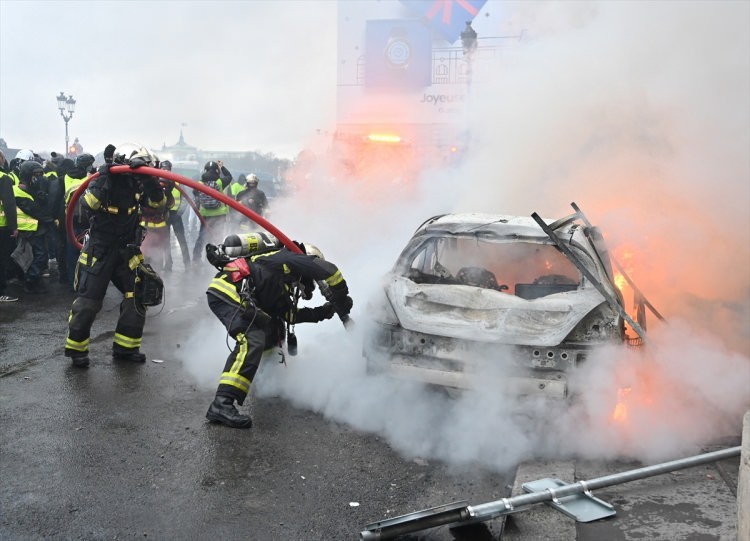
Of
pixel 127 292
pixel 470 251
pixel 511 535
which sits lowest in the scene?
pixel 511 535

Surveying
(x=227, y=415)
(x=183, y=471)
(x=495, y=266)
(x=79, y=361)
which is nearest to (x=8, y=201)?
(x=79, y=361)

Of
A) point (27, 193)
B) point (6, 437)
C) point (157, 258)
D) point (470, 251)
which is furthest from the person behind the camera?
point (157, 258)

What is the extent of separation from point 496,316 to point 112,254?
3.40m

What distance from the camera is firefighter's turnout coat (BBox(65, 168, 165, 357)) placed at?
580 centimetres

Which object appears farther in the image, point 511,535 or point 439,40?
point 439,40

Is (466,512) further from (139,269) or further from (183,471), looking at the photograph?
(139,269)

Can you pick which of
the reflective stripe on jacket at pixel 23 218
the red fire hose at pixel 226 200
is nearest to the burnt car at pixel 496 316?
the red fire hose at pixel 226 200

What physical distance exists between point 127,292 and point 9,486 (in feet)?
8.26

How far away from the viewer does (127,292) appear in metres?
6.03

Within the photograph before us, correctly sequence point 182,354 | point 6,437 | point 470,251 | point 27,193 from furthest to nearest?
point 27,193, point 182,354, point 470,251, point 6,437

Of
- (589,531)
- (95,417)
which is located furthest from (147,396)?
(589,531)

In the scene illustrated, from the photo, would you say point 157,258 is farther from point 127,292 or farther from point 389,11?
point 389,11

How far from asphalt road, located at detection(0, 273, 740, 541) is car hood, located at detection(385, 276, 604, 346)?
806 mm

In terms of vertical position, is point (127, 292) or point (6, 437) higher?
point (127, 292)
